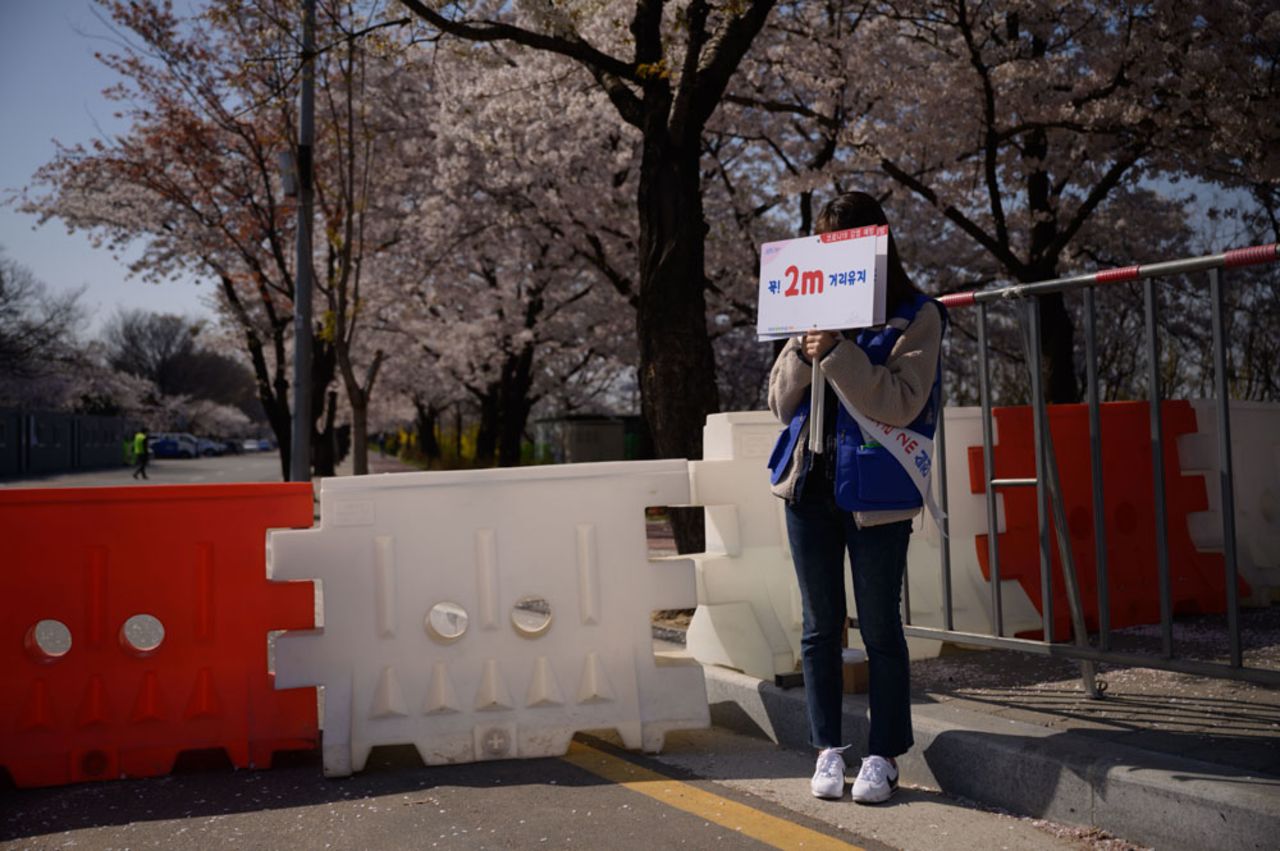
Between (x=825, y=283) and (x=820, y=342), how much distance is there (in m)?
0.20

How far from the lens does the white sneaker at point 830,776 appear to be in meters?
4.13

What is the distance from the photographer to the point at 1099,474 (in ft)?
14.4

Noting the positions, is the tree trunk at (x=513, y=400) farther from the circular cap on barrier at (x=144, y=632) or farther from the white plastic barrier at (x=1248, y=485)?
the white plastic barrier at (x=1248, y=485)

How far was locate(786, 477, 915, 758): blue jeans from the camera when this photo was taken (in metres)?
4.06

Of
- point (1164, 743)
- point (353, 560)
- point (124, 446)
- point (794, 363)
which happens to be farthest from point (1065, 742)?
point (124, 446)

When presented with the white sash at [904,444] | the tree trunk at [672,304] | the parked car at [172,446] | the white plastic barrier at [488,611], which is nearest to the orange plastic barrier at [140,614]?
the white plastic barrier at [488,611]

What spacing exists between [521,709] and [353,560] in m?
0.88

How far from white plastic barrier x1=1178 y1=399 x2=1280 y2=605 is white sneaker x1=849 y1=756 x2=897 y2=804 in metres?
3.97

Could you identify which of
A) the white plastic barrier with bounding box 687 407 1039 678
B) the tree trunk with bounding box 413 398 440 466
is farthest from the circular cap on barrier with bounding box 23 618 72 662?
the tree trunk with bounding box 413 398 440 466

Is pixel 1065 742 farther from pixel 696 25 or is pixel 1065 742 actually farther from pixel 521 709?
pixel 696 25

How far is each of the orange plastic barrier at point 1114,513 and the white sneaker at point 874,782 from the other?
2641 mm

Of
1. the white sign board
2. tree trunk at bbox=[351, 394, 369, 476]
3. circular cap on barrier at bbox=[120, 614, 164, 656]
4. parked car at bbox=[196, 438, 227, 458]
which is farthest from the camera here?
parked car at bbox=[196, 438, 227, 458]

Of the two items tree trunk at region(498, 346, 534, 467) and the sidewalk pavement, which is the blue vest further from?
tree trunk at region(498, 346, 534, 467)

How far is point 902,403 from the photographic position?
3877mm
